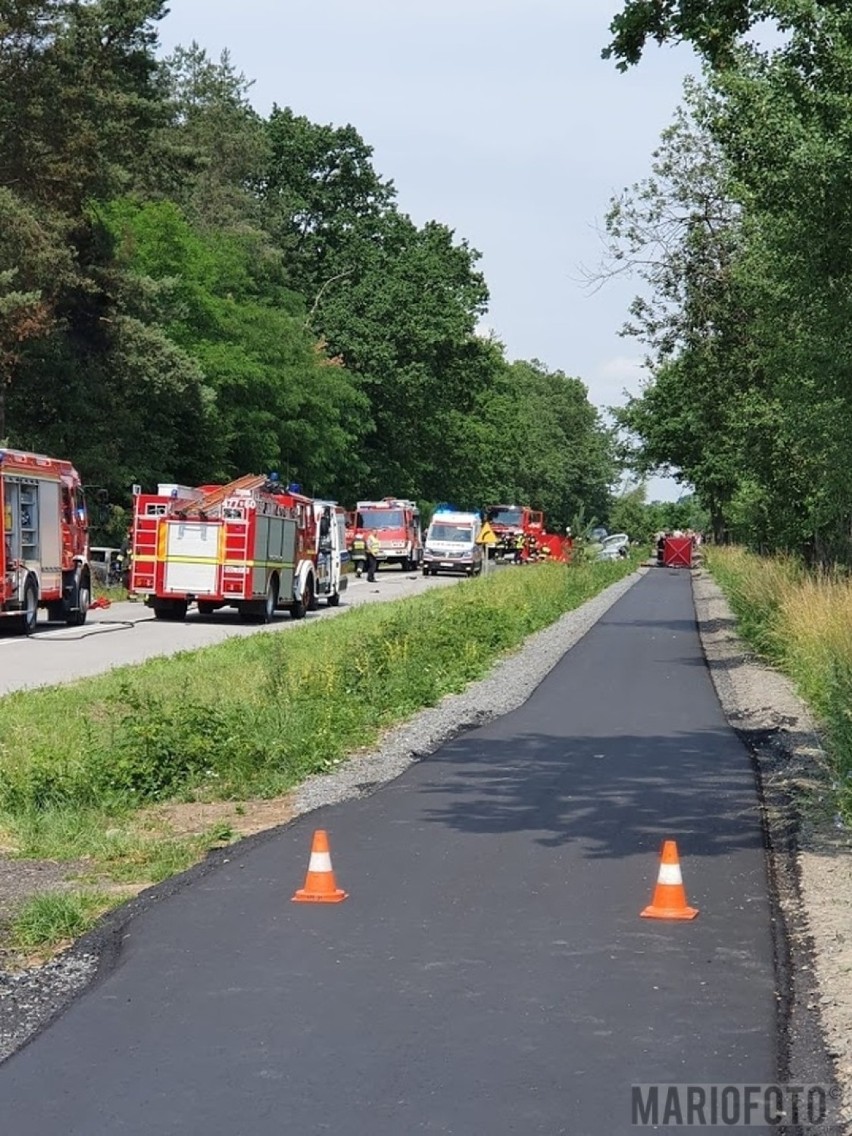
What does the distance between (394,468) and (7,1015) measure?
77.2 m

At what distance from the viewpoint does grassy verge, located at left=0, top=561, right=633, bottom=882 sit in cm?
1235

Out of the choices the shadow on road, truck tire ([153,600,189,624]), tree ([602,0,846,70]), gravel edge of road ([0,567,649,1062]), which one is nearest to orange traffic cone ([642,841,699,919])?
the shadow on road

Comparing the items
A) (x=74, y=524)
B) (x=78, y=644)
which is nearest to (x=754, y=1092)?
(x=78, y=644)

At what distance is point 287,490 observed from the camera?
39094 mm

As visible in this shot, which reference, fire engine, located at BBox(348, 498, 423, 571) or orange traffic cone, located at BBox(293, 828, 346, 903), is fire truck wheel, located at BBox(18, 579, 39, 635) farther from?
fire engine, located at BBox(348, 498, 423, 571)

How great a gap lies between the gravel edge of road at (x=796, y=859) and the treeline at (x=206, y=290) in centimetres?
2343

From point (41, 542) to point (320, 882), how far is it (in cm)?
2368

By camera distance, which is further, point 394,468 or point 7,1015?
point 394,468

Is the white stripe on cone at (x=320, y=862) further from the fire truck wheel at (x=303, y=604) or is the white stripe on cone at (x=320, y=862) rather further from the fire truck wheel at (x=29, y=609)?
the fire truck wheel at (x=303, y=604)

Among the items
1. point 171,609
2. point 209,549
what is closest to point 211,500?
point 209,549

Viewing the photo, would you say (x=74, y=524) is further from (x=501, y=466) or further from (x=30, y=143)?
(x=501, y=466)

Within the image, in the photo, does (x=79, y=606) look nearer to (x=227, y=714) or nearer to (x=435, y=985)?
(x=227, y=714)

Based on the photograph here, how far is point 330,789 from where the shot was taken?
14.4 meters

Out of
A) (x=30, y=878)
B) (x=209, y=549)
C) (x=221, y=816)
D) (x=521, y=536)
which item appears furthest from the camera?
(x=521, y=536)
